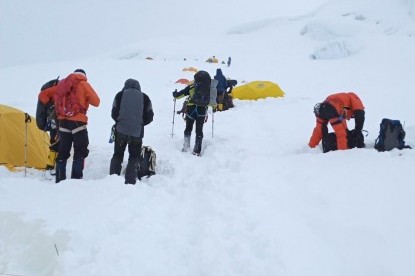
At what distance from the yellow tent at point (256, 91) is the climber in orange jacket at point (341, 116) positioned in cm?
928

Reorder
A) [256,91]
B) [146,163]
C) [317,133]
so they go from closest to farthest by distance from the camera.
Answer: [146,163]
[317,133]
[256,91]

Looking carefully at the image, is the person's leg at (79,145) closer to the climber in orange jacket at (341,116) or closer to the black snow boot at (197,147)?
the black snow boot at (197,147)

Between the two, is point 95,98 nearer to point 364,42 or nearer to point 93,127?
point 93,127

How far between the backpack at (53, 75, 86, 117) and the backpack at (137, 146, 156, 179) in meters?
1.64

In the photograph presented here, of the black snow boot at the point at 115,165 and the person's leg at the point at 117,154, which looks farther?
the black snow boot at the point at 115,165

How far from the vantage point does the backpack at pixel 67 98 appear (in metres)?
6.43

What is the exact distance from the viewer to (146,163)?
301 inches

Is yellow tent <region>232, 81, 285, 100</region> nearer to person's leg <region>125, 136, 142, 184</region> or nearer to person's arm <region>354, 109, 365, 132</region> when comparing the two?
person's arm <region>354, 109, 365, 132</region>

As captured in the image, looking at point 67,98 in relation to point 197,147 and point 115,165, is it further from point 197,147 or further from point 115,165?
point 197,147

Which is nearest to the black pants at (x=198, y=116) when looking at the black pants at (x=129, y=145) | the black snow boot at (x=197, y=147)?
the black snow boot at (x=197, y=147)

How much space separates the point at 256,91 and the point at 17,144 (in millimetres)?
12178

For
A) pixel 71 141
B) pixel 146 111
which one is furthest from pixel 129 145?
pixel 71 141

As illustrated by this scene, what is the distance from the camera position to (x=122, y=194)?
18.4ft

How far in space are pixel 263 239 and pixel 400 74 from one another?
30.7 meters
